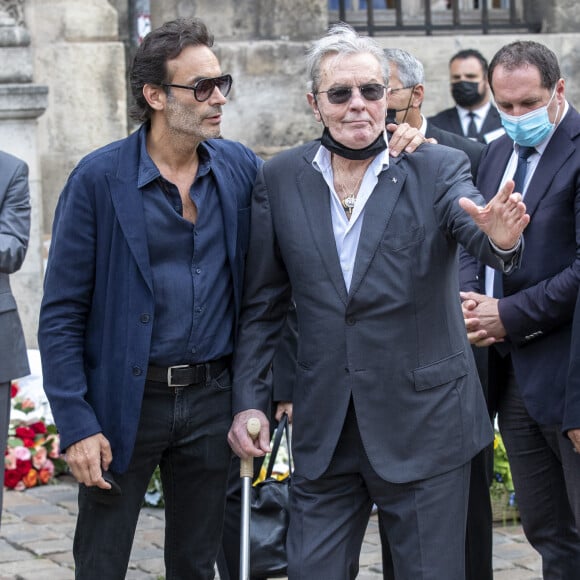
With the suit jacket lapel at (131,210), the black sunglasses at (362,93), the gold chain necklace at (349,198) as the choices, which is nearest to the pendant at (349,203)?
the gold chain necklace at (349,198)

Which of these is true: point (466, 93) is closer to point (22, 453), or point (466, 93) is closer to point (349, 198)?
point (22, 453)

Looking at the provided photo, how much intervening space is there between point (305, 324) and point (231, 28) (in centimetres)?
601

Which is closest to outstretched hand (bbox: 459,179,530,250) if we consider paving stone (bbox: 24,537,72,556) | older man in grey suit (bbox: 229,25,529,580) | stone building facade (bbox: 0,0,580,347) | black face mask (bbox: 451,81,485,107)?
older man in grey suit (bbox: 229,25,529,580)

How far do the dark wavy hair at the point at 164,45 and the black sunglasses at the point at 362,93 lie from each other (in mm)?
509

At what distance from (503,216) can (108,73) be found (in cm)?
614

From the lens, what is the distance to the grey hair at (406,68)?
228 inches

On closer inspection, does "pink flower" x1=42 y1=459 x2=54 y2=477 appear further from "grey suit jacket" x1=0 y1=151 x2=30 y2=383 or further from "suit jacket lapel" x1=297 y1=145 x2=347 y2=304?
"suit jacket lapel" x1=297 y1=145 x2=347 y2=304

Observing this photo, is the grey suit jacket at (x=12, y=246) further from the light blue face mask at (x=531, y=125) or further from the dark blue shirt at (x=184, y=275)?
the light blue face mask at (x=531, y=125)

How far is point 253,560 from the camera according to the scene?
4930 millimetres

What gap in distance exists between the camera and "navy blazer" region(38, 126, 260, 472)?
433 centimetres

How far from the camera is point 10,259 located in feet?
18.5

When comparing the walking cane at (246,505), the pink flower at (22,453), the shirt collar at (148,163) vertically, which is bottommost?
the pink flower at (22,453)

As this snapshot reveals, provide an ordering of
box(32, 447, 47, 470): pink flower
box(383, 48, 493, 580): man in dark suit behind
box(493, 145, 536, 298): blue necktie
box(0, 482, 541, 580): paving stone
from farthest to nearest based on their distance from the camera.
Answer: box(32, 447, 47, 470): pink flower, box(0, 482, 541, 580): paving stone, box(383, 48, 493, 580): man in dark suit behind, box(493, 145, 536, 298): blue necktie

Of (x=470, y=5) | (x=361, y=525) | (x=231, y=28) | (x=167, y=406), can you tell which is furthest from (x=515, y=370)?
(x=470, y=5)
